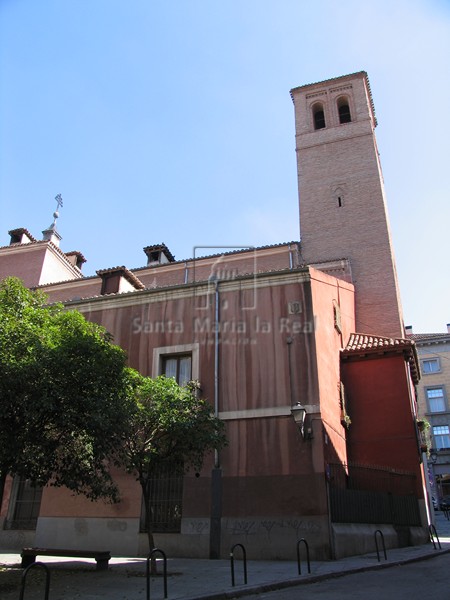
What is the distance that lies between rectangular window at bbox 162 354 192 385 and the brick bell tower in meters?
9.97

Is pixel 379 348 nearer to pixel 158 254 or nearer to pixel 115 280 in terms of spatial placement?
pixel 115 280

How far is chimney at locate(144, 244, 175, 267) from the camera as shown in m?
29.2

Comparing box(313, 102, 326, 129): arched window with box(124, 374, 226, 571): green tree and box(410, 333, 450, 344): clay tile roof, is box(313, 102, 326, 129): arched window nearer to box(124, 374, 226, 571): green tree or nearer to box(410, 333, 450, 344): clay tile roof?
box(410, 333, 450, 344): clay tile roof

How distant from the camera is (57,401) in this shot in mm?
8688

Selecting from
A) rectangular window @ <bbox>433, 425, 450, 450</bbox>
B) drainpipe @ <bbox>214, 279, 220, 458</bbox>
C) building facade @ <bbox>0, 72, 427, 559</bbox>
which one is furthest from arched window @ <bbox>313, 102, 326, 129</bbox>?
rectangular window @ <bbox>433, 425, 450, 450</bbox>

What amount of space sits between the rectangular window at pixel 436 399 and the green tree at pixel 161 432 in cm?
4006

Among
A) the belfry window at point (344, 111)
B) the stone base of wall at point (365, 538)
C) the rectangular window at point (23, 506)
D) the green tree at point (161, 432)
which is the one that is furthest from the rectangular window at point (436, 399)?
the green tree at point (161, 432)

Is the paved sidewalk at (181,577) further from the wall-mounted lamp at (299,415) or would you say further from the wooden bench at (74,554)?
the wall-mounted lamp at (299,415)

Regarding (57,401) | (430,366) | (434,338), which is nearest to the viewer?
(57,401)

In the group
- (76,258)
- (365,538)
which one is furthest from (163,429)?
(76,258)

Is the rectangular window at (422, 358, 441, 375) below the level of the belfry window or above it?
below

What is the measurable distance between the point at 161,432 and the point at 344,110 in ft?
86.2

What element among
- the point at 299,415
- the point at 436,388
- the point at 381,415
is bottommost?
the point at 299,415

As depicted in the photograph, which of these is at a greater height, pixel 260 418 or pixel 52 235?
pixel 52 235
